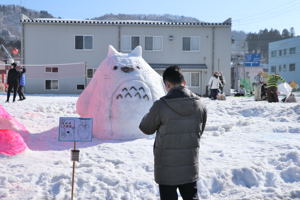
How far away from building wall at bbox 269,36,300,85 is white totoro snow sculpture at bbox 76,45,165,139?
44.3m

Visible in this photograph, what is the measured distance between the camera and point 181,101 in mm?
3115

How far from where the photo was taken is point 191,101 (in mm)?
3174

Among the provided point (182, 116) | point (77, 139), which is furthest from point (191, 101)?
point (77, 139)

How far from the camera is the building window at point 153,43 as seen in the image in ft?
85.5

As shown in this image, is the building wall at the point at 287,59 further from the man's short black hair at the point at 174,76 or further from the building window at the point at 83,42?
the man's short black hair at the point at 174,76

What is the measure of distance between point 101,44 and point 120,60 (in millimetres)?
18346

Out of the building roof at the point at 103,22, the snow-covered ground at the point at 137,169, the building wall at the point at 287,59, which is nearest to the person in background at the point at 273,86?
the snow-covered ground at the point at 137,169

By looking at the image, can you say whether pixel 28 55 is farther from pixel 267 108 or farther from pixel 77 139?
pixel 77 139

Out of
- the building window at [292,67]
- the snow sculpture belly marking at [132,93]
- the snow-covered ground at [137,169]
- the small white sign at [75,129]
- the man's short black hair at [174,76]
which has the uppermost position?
the building window at [292,67]

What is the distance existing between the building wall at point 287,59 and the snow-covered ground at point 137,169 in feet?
146

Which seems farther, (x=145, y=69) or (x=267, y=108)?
(x=267, y=108)

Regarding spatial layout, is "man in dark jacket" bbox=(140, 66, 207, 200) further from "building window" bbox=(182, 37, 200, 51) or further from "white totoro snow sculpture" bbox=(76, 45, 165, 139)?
"building window" bbox=(182, 37, 200, 51)

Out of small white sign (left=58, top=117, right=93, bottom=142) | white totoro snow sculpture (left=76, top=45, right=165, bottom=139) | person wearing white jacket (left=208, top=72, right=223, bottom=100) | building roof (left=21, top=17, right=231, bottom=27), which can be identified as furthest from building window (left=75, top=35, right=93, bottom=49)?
small white sign (left=58, top=117, right=93, bottom=142)

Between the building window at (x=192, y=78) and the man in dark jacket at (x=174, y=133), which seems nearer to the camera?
the man in dark jacket at (x=174, y=133)
